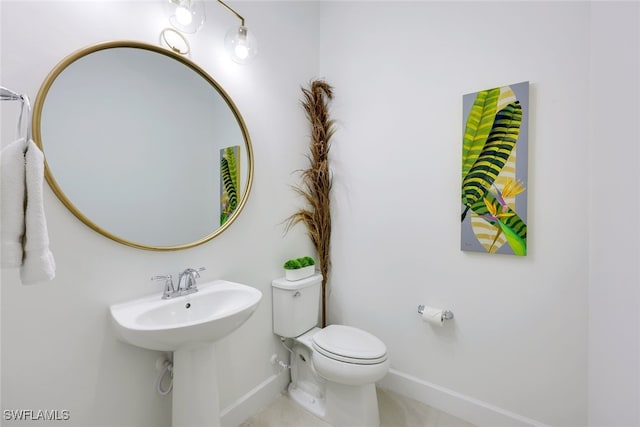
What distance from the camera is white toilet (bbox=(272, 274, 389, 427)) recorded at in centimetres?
135

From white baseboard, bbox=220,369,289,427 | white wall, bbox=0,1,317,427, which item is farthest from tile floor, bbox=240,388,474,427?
white wall, bbox=0,1,317,427

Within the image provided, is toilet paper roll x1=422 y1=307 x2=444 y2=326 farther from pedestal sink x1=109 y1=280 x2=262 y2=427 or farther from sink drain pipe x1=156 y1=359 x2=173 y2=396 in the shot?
sink drain pipe x1=156 y1=359 x2=173 y2=396

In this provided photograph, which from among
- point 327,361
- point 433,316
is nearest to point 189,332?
point 327,361

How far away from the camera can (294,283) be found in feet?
5.56

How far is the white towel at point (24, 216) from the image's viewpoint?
62 centimetres

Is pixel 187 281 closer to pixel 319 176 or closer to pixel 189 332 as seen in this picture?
pixel 189 332

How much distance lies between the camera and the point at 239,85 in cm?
154

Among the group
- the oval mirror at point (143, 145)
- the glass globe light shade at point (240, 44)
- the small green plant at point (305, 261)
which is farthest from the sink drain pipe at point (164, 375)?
the glass globe light shade at point (240, 44)

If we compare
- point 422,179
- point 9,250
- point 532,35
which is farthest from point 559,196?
point 9,250

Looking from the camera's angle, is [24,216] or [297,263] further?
[297,263]

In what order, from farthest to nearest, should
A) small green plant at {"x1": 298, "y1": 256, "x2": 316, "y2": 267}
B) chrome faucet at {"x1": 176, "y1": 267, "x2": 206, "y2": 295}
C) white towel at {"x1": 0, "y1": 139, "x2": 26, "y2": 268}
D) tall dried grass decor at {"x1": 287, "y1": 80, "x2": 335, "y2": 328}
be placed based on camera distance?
tall dried grass decor at {"x1": 287, "y1": 80, "x2": 335, "y2": 328} → small green plant at {"x1": 298, "y1": 256, "x2": 316, "y2": 267} → chrome faucet at {"x1": 176, "y1": 267, "x2": 206, "y2": 295} → white towel at {"x1": 0, "y1": 139, "x2": 26, "y2": 268}

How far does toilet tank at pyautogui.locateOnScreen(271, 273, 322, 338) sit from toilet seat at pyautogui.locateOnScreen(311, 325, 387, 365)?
0.20 meters

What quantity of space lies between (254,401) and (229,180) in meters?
1.32

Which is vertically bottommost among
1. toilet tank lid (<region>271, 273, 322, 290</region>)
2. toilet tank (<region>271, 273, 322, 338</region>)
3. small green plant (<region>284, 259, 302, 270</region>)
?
toilet tank (<region>271, 273, 322, 338</region>)
